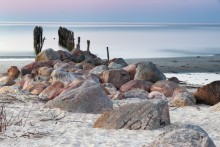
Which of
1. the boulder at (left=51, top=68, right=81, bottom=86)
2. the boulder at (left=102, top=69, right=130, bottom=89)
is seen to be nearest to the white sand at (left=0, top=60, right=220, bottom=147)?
the boulder at (left=51, top=68, right=81, bottom=86)

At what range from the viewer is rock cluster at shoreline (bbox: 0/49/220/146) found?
860cm

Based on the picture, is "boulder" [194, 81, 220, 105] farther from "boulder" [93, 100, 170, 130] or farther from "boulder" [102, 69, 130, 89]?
"boulder" [102, 69, 130, 89]

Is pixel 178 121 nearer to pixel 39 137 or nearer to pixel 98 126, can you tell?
pixel 98 126

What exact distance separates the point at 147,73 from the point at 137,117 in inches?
307

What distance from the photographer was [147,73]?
53.4 feet

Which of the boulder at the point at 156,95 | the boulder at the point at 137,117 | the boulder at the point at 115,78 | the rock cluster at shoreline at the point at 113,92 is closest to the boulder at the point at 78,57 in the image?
the rock cluster at shoreline at the point at 113,92

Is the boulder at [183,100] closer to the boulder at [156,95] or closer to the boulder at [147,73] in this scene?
the boulder at [156,95]

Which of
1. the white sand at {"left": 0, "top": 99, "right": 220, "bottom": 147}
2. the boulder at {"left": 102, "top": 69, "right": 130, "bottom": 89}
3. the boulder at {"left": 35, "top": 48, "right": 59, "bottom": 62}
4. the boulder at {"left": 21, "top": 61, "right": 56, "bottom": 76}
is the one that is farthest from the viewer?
the boulder at {"left": 35, "top": 48, "right": 59, "bottom": 62}

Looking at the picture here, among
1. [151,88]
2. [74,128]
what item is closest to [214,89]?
[151,88]

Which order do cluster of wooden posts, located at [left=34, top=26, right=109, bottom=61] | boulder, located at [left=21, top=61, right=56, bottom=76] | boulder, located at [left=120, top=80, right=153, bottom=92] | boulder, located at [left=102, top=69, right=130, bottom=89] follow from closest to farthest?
boulder, located at [left=120, top=80, right=153, bottom=92] → boulder, located at [left=102, top=69, right=130, bottom=89] → boulder, located at [left=21, top=61, right=56, bottom=76] → cluster of wooden posts, located at [left=34, top=26, right=109, bottom=61]

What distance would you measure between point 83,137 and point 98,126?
0.79 meters

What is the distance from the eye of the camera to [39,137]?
25.9 ft

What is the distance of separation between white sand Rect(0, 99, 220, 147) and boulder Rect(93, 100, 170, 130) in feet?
0.50

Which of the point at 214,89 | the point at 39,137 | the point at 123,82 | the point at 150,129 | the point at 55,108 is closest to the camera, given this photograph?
the point at 39,137
